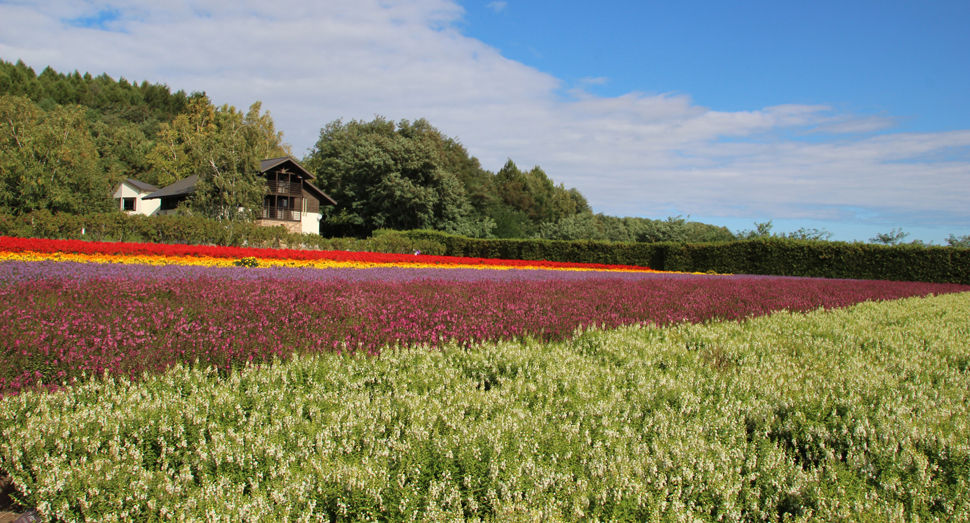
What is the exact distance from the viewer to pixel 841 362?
17.9 feet

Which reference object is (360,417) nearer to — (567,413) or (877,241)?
(567,413)

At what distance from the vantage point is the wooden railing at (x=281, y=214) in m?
45.8

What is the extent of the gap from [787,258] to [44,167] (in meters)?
47.0

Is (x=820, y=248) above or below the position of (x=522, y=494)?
above

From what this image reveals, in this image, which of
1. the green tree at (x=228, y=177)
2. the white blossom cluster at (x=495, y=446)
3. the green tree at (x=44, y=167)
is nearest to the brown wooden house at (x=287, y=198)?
the green tree at (x=44, y=167)

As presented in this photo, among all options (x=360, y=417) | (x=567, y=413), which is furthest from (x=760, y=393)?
(x=360, y=417)

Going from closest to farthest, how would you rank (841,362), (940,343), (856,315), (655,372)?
(655,372), (841,362), (940,343), (856,315)

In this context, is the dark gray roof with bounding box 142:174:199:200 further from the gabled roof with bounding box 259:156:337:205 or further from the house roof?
the gabled roof with bounding box 259:156:337:205

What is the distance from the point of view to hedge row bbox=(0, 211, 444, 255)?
2079cm

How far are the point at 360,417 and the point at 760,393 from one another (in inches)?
123

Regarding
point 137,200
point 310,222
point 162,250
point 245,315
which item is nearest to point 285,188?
point 310,222

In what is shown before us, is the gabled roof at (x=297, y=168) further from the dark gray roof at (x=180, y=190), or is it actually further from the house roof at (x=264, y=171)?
the dark gray roof at (x=180, y=190)

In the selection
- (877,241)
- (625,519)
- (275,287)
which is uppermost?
(877,241)

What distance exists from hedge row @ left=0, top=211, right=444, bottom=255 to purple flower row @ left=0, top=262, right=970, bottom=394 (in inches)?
601
